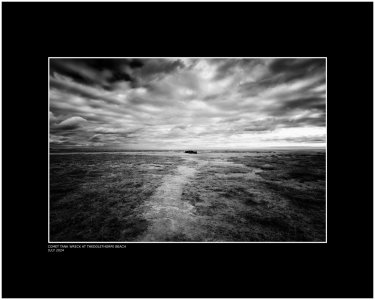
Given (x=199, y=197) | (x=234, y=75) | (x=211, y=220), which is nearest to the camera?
(x=211, y=220)

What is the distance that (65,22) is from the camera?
2.78m

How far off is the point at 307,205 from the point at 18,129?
6.60m

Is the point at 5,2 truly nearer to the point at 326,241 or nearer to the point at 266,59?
the point at 266,59

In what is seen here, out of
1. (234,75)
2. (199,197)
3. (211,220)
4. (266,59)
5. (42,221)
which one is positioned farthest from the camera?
(199,197)

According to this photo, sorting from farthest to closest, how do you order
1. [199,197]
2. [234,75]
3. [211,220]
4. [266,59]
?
[199,197] → [234,75] → [211,220] → [266,59]

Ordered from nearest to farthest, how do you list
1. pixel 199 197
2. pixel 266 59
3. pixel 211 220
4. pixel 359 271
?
pixel 359 271 < pixel 266 59 < pixel 211 220 < pixel 199 197

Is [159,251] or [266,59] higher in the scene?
[266,59]

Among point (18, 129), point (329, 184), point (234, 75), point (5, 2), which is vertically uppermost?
point (5, 2)

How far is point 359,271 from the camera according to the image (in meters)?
2.68

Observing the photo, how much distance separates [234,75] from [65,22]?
3.58 meters

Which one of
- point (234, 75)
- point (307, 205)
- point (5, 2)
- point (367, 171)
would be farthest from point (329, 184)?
point (5, 2)

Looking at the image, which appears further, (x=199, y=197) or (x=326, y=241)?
(x=199, y=197)

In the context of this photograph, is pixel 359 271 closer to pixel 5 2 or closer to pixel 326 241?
pixel 326 241

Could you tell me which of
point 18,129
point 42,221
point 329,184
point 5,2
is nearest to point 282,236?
point 329,184
